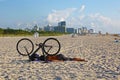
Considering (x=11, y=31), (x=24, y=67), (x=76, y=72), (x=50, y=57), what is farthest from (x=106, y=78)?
(x=11, y=31)

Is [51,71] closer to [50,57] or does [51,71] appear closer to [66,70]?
[66,70]

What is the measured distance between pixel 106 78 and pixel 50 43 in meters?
5.48

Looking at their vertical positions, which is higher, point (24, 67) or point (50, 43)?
point (50, 43)

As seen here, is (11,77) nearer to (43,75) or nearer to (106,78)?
(43,75)

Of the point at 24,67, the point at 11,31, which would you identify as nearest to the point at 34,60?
the point at 24,67

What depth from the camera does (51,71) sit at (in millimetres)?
11211

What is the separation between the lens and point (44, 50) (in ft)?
46.8

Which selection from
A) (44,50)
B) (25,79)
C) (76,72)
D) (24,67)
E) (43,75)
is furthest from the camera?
(44,50)

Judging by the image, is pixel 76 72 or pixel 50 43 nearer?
pixel 76 72

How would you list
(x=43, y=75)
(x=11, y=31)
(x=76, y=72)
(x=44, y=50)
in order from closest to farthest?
(x=43, y=75), (x=76, y=72), (x=44, y=50), (x=11, y=31)

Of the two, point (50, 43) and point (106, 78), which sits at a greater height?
point (50, 43)

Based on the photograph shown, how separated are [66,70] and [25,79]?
246cm

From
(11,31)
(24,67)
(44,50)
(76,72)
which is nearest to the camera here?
(76,72)

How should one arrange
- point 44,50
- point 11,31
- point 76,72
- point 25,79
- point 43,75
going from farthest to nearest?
point 11,31 < point 44,50 < point 76,72 < point 43,75 < point 25,79
